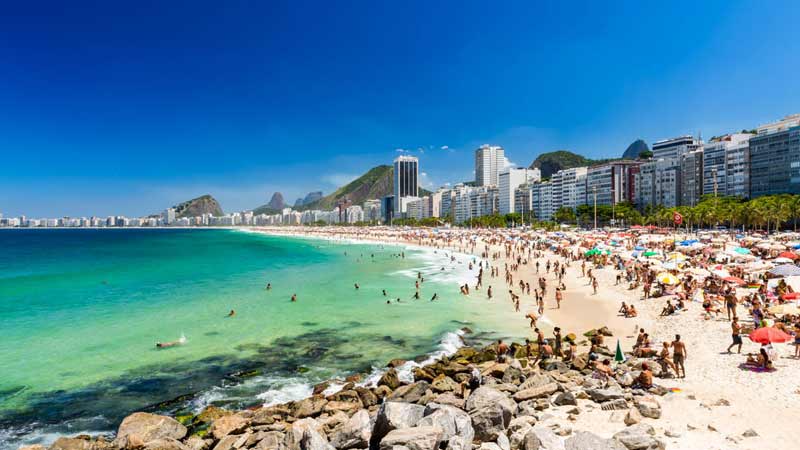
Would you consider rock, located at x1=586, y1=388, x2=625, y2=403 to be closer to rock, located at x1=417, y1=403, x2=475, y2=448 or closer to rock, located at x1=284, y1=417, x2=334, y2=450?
rock, located at x1=417, y1=403, x2=475, y2=448

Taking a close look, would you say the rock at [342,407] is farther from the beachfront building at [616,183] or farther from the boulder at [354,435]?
the beachfront building at [616,183]

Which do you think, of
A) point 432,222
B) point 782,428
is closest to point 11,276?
point 782,428

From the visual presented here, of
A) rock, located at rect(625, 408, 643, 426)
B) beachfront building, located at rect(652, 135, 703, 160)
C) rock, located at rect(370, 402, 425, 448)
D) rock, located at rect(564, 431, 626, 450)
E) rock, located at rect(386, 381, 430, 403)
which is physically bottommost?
rock, located at rect(386, 381, 430, 403)

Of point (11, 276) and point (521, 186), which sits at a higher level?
point (521, 186)

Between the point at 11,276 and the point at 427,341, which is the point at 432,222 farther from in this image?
the point at 427,341

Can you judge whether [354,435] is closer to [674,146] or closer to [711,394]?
[711,394]

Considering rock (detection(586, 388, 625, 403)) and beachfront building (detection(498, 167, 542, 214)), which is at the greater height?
beachfront building (detection(498, 167, 542, 214))

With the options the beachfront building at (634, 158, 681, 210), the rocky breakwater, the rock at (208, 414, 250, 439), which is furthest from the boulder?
the beachfront building at (634, 158, 681, 210)

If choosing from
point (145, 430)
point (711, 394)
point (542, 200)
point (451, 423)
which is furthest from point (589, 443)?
point (542, 200)
